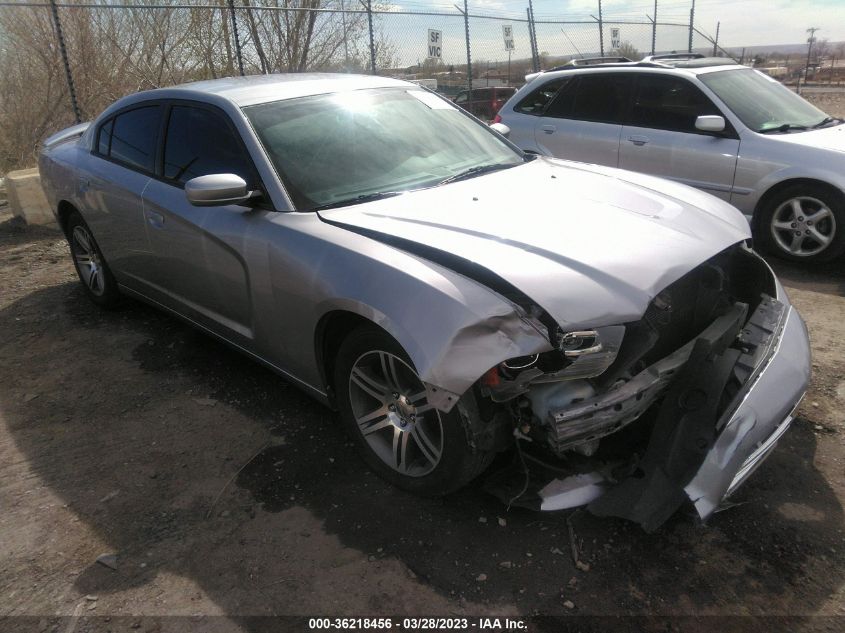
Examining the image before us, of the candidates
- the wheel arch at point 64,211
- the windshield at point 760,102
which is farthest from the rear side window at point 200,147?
the windshield at point 760,102

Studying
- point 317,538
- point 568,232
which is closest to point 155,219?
point 317,538

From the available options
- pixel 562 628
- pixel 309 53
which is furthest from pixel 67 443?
pixel 309 53

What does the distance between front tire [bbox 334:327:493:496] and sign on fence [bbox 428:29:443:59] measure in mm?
9783

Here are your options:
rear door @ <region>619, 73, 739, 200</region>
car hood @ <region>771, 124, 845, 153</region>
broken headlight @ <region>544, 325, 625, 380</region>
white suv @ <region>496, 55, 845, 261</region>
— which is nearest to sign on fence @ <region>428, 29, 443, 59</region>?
white suv @ <region>496, 55, 845, 261</region>

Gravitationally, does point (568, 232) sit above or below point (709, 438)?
above

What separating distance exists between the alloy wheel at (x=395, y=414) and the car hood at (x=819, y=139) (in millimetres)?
4712

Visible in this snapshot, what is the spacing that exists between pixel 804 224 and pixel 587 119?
7.81 feet

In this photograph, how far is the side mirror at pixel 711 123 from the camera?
19.0 ft

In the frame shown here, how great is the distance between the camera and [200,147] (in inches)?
146

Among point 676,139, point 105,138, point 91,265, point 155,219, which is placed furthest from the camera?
point 676,139

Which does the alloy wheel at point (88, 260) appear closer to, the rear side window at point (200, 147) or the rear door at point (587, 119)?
the rear side window at point (200, 147)

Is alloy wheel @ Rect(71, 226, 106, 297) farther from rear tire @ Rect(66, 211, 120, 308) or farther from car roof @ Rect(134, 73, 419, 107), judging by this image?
car roof @ Rect(134, 73, 419, 107)

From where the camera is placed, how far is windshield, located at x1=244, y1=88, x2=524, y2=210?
10.5ft

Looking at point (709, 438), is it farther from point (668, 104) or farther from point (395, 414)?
point (668, 104)
